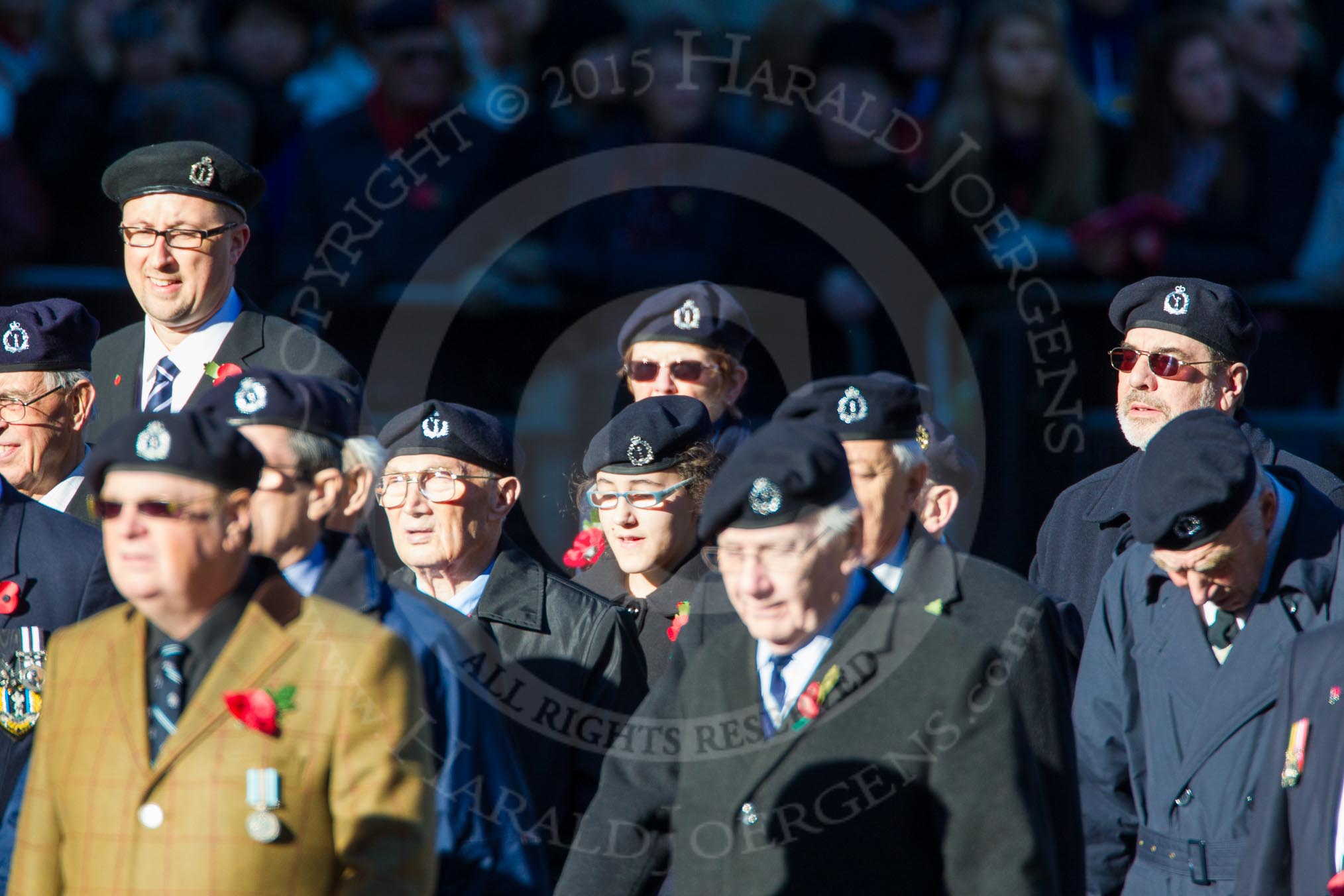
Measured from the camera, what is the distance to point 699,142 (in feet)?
26.6

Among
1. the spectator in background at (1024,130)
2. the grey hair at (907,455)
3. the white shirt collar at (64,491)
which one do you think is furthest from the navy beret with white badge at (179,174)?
the spectator in background at (1024,130)

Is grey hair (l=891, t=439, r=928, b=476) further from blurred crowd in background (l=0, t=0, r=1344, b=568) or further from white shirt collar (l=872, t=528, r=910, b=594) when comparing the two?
blurred crowd in background (l=0, t=0, r=1344, b=568)

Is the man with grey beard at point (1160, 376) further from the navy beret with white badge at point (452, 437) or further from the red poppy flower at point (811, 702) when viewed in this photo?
the red poppy flower at point (811, 702)

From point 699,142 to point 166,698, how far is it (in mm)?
5324

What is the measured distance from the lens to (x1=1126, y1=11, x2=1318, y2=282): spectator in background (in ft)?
27.6

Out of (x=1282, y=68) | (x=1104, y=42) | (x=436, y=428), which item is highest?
(x=1104, y=42)

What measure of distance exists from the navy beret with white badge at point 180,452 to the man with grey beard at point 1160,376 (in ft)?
9.65

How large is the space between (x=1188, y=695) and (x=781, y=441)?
1.48 metres

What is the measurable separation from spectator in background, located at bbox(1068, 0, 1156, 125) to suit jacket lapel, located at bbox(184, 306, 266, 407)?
4.92 m

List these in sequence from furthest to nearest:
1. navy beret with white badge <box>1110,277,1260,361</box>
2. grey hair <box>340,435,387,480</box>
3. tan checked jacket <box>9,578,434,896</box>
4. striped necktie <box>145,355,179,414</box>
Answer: navy beret with white badge <box>1110,277,1260,361</box> < striped necktie <box>145,355,179,414</box> < grey hair <box>340,435,387,480</box> < tan checked jacket <box>9,578,434,896</box>

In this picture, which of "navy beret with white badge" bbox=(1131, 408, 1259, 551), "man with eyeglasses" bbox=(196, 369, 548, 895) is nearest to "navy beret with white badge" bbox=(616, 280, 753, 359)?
"navy beret with white badge" bbox=(1131, 408, 1259, 551)

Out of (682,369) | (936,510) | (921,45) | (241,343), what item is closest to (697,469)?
(936,510)

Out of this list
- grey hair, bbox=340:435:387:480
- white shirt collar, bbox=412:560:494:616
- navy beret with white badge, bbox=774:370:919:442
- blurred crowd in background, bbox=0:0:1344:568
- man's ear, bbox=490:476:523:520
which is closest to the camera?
grey hair, bbox=340:435:387:480

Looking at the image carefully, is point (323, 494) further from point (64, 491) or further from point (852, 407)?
point (64, 491)
